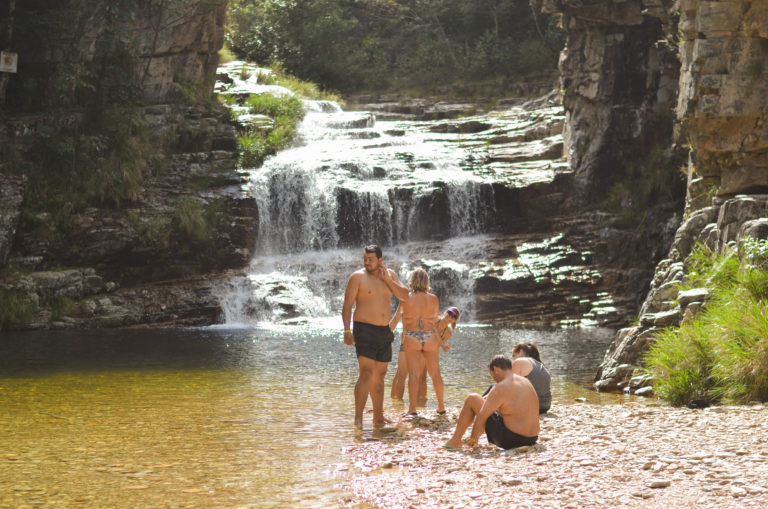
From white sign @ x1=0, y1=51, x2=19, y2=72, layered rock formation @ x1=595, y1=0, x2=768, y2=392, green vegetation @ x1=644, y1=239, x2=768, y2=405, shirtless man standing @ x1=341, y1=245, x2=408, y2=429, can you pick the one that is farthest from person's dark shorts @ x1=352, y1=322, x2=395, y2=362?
white sign @ x1=0, y1=51, x2=19, y2=72

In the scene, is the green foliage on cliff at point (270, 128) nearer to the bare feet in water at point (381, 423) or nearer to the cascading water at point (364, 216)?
the cascading water at point (364, 216)

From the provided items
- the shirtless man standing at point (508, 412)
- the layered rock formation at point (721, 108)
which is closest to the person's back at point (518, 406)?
the shirtless man standing at point (508, 412)

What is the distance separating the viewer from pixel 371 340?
7.62 m

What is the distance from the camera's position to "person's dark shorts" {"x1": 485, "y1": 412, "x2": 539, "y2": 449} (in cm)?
643

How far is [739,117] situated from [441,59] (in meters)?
27.1

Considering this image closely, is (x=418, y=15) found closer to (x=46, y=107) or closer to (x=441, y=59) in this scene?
(x=441, y=59)

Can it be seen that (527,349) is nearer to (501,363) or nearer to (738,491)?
Answer: (501,363)

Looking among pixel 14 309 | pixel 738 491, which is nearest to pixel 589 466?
pixel 738 491

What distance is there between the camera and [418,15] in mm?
43219

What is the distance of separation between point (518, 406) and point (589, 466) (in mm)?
885

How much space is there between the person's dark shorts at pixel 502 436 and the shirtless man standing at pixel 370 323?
1393 mm

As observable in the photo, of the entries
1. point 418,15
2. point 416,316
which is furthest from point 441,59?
point 416,316

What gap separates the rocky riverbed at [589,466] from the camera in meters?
4.93

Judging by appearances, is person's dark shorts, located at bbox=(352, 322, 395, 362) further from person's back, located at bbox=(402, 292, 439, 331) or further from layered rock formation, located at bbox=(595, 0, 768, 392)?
layered rock formation, located at bbox=(595, 0, 768, 392)
